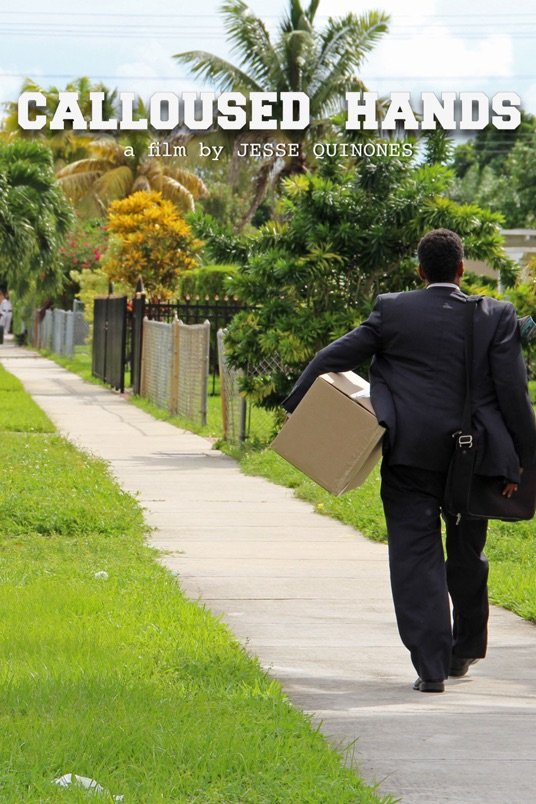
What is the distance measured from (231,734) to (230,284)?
11.5m

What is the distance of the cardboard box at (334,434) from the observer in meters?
6.24

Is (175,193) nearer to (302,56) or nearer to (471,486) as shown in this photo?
(302,56)

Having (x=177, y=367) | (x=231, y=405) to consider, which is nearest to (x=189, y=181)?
(x=177, y=367)

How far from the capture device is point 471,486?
621 centimetres

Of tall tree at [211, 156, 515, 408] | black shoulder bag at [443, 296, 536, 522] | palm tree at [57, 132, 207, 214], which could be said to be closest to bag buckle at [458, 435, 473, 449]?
black shoulder bag at [443, 296, 536, 522]

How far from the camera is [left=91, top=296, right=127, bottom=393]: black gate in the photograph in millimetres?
28172

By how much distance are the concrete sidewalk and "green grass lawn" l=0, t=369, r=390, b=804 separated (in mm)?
221

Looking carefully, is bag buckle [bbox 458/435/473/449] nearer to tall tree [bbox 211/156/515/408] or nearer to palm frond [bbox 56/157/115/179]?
tall tree [bbox 211/156/515/408]

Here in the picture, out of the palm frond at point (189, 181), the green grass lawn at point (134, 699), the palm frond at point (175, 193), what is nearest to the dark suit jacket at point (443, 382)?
the green grass lawn at point (134, 699)

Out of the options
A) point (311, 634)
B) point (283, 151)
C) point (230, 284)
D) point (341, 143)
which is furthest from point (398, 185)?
point (283, 151)

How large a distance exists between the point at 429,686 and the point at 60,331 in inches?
1644

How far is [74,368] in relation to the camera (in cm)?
3800

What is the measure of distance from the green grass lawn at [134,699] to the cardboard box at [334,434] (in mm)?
864

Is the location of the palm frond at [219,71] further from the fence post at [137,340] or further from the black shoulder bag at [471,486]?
the black shoulder bag at [471,486]
